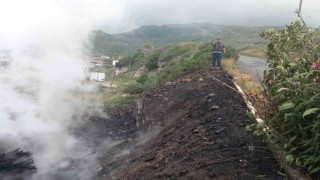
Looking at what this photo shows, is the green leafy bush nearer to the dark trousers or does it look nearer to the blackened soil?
the dark trousers

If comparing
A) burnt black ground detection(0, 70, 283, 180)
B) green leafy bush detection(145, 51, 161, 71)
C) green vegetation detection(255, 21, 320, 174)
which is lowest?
green leafy bush detection(145, 51, 161, 71)

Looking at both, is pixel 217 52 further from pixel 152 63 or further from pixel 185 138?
pixel 152 63

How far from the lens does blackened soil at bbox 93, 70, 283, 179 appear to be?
6.20 metres

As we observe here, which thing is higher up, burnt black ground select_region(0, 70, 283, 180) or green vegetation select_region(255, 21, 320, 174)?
green vegetation select_region(255, 21, 320, 174)

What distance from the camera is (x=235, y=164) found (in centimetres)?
619

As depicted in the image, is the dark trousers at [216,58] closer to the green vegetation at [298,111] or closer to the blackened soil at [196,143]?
the blackened soil at [196,143]

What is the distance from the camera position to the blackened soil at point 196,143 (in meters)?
6.20

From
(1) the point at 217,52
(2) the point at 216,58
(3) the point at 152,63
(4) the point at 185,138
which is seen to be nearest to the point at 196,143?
(4) the point at 185,138

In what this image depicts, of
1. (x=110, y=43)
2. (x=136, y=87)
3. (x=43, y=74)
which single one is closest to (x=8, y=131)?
(x=43, y=74)

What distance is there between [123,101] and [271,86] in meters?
14.8

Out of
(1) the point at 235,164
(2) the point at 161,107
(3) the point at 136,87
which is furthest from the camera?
(3) the point at 136,87

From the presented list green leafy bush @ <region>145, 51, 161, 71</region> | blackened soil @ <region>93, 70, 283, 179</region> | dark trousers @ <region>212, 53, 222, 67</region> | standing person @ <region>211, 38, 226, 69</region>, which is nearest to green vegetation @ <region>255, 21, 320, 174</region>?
blackened soil @ <region>93, 70, 283, 179</region>

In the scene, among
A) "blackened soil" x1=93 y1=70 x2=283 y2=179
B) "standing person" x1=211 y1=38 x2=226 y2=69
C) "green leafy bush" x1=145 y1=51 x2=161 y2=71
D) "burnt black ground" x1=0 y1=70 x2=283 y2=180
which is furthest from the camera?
"green leafy bush" x1=145 y1=51 x2=161 y2=71

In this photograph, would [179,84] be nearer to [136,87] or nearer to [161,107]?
[161,107]
